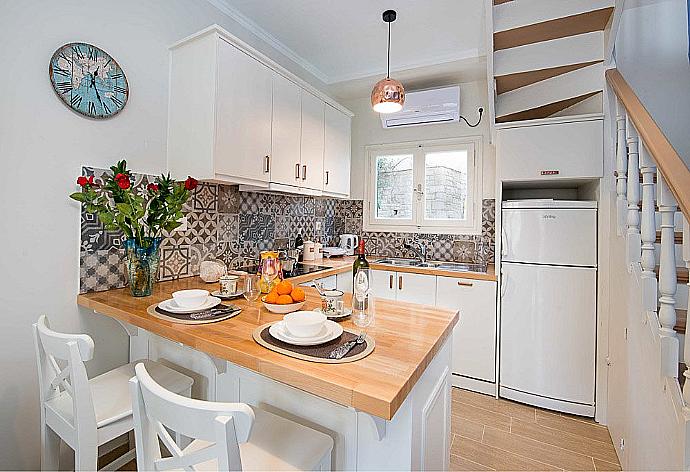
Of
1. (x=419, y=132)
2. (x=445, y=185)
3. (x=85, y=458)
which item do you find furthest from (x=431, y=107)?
(x=85, y=458)

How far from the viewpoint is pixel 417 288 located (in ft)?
9.55

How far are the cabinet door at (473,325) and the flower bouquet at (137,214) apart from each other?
6.84 feet

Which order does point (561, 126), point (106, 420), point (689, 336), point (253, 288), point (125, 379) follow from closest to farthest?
point (689, 336) → point (106, 420) → point (125, 379) → point (253, 288) → point (561, 126)

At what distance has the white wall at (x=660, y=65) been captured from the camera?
238 cm

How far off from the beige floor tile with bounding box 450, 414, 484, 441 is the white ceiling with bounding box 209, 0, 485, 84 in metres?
2.82

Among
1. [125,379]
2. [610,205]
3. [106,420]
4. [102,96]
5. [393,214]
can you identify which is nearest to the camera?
[106,420]

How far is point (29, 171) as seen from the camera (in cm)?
152

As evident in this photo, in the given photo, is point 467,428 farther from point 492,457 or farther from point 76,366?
point 76,366

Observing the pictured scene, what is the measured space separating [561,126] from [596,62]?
44 centimetres

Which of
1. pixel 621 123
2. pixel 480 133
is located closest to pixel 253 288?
pixel 621 123

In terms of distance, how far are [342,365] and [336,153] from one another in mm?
2546

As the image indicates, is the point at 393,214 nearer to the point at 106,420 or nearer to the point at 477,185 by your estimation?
the point at 477,185

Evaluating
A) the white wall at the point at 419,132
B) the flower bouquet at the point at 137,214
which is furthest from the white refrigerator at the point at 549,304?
the flower bouquet at the point at 137,214

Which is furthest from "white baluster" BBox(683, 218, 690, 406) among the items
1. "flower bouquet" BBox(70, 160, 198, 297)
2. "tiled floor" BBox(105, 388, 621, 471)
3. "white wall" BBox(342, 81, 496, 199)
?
"white wall" BBox(342, 81, 496, 199)
